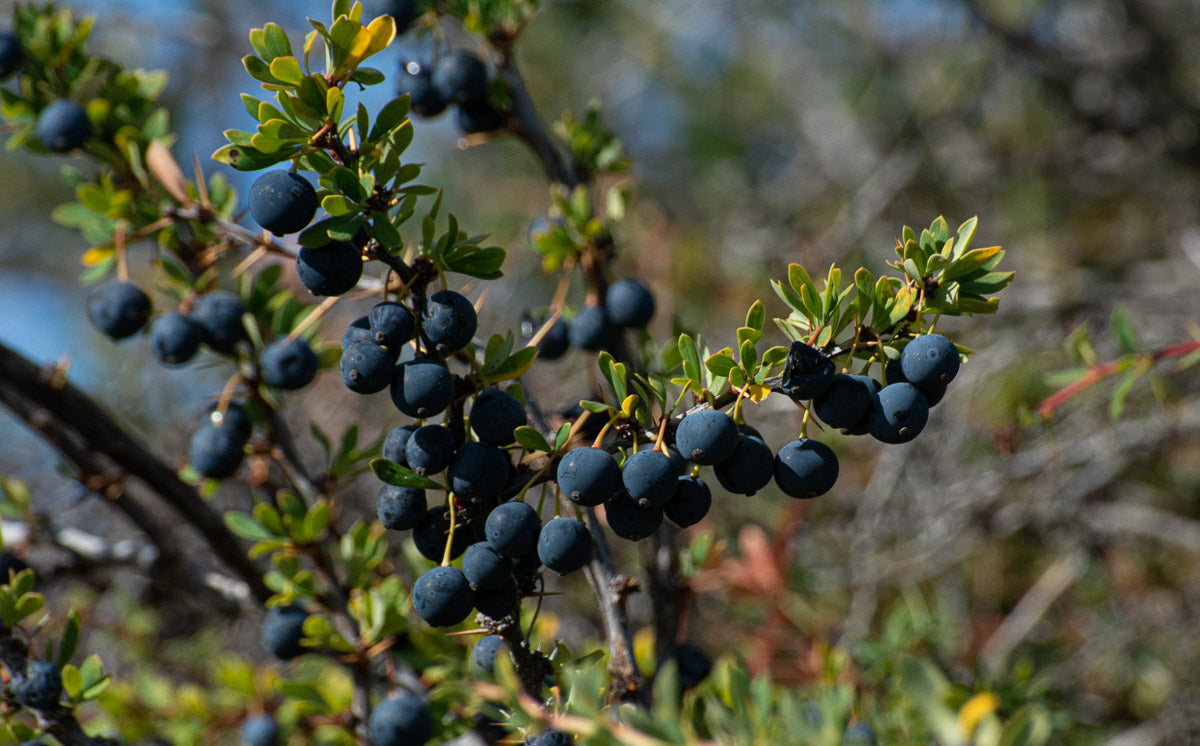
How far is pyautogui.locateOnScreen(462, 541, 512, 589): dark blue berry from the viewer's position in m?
1.10

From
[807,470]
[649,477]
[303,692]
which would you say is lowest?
[303,692]

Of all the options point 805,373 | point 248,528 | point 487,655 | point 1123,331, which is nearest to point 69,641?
point 248,528

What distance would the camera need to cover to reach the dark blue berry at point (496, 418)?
113 cm

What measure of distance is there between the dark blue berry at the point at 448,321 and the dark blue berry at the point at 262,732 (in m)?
1.14

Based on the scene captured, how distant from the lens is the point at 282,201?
3.65 ft

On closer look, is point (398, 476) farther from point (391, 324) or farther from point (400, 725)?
point (400, 725)

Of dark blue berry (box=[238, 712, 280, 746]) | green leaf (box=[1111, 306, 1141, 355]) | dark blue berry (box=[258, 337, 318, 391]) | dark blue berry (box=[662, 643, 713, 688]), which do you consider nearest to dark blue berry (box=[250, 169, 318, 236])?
dark blue berry (box=[258, 337, 318, 391])

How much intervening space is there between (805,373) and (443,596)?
52 cm

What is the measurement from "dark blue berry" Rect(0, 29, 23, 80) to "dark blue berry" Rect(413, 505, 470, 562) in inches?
54.9

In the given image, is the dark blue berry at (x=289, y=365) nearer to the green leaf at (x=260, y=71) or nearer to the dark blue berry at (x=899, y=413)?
the green leaf at (x=260, y=71)

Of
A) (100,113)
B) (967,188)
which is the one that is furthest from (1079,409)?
(100,113)

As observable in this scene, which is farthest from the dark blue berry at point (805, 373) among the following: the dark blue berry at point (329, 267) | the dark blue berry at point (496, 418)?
the dark blue berry at point (329, 267)

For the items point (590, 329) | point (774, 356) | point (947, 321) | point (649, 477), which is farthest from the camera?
point (947, 321)

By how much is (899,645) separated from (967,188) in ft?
8.38
